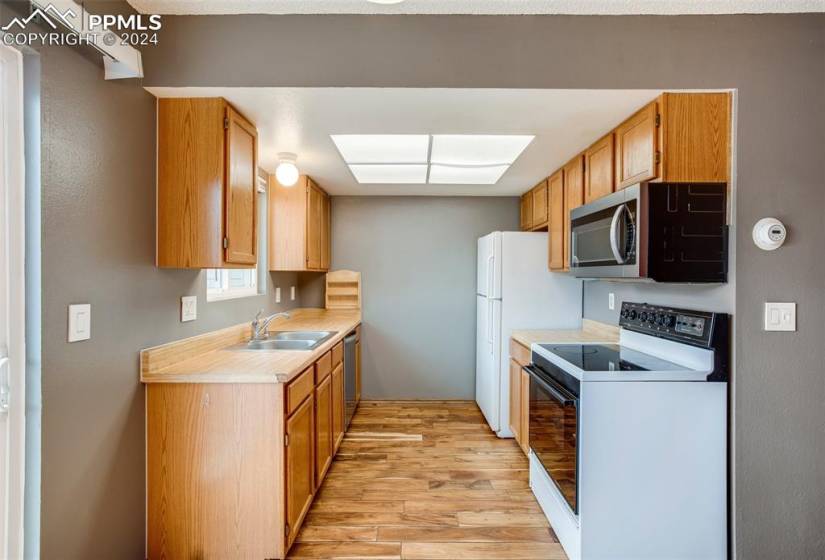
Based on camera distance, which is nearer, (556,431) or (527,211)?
(556,431)

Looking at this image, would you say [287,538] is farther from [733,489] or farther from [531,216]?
[531,216]

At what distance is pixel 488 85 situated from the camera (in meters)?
1.78

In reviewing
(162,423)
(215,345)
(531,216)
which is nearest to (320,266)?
(215,345)

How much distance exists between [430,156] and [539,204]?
1178 mm

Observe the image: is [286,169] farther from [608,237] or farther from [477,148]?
[608,237]

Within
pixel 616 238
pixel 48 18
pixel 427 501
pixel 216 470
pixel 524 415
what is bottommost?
pixel 427 501

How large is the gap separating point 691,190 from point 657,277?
1.24 ft

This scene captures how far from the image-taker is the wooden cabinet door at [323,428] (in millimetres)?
2395

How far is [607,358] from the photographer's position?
2.14m

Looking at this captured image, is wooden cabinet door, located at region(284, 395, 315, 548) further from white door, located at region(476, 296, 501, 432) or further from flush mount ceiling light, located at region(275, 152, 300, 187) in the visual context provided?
white door, located at region(476, 296, 501, 432)

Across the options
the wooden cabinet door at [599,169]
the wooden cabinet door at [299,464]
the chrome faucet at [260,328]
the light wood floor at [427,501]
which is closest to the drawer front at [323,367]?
the wooden cabinet door at [299,464]

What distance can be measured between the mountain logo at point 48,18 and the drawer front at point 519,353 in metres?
2.64

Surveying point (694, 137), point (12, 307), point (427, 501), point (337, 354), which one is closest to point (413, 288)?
point (337, 354)

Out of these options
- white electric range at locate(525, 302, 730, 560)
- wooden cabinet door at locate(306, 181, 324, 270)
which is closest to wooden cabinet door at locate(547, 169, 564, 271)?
white electric range at locate(525, 302, 730, 560)
